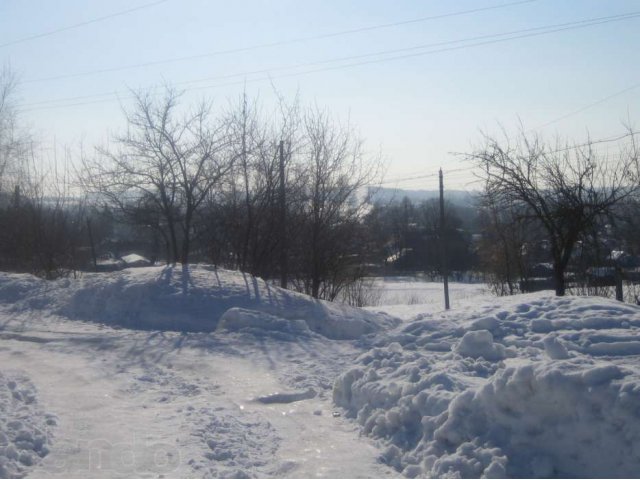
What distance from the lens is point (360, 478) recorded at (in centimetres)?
557

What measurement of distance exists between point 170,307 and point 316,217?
33.0 ft

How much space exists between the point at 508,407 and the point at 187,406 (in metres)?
3.52

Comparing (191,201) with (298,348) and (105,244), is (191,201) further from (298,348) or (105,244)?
(105,244)

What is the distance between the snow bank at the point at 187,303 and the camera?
523 inches

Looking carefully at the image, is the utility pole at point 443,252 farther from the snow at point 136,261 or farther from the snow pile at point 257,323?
the snow at point 136,261

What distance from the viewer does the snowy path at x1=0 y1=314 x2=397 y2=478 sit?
584cm

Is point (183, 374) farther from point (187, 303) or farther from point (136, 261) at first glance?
point (136, 261)

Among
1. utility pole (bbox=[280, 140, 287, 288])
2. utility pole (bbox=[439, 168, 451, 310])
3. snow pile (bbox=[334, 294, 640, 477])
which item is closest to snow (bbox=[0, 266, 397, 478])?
snow pile (bbox=[334, 294, 640, 477])

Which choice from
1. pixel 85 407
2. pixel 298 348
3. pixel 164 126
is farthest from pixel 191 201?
pixel 85 407

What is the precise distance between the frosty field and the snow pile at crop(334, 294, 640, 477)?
1 centimetres

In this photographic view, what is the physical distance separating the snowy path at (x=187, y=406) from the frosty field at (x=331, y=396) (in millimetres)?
25

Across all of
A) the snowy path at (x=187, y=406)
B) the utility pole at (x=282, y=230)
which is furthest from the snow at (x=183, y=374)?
the utility pole at (x=282, y=230)

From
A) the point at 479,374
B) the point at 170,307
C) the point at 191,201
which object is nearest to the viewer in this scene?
the point at 479,374

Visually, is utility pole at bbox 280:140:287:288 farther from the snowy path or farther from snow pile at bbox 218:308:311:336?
the snowy path
